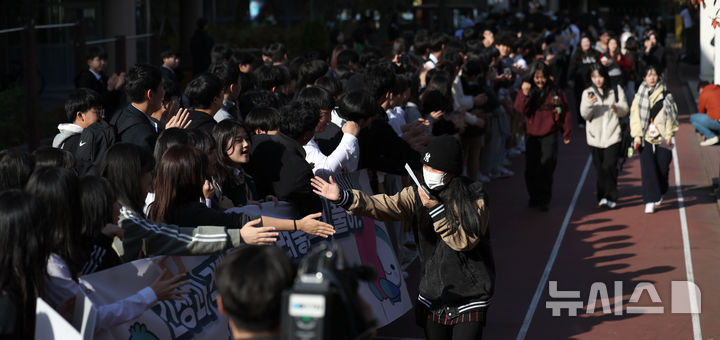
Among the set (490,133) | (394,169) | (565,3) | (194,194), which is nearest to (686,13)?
(490,133)

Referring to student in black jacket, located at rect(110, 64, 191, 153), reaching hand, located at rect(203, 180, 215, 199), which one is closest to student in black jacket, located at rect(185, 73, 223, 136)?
student in black jacket, located at rect(110, 64, 191, 153)

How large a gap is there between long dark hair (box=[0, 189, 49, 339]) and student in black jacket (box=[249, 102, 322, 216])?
2.64 meters

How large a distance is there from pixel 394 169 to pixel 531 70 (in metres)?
5.10

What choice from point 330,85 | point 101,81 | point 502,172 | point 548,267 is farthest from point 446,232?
point 502,172

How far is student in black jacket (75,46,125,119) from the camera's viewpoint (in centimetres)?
1107

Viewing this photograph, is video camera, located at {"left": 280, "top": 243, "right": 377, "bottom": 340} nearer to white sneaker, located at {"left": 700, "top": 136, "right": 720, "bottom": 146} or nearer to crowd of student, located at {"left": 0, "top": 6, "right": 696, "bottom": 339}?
crowd of student, located at {"left": 0, "top": 6, "right": 696, "bottom": 339}

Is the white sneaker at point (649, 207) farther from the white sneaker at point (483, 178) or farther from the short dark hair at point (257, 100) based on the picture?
the short dark hair at point (257, 100)

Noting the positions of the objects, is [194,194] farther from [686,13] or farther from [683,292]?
[686,13]

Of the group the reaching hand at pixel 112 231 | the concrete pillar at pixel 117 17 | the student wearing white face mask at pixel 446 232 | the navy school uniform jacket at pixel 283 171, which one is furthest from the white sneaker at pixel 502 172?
the reaching hand at pixel 112 231

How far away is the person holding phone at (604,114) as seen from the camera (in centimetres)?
1226

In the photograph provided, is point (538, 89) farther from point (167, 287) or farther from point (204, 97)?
point (167, 287)

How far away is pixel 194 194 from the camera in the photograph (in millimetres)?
5176

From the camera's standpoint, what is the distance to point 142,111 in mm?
7172

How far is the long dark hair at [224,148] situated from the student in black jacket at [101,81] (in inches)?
187
